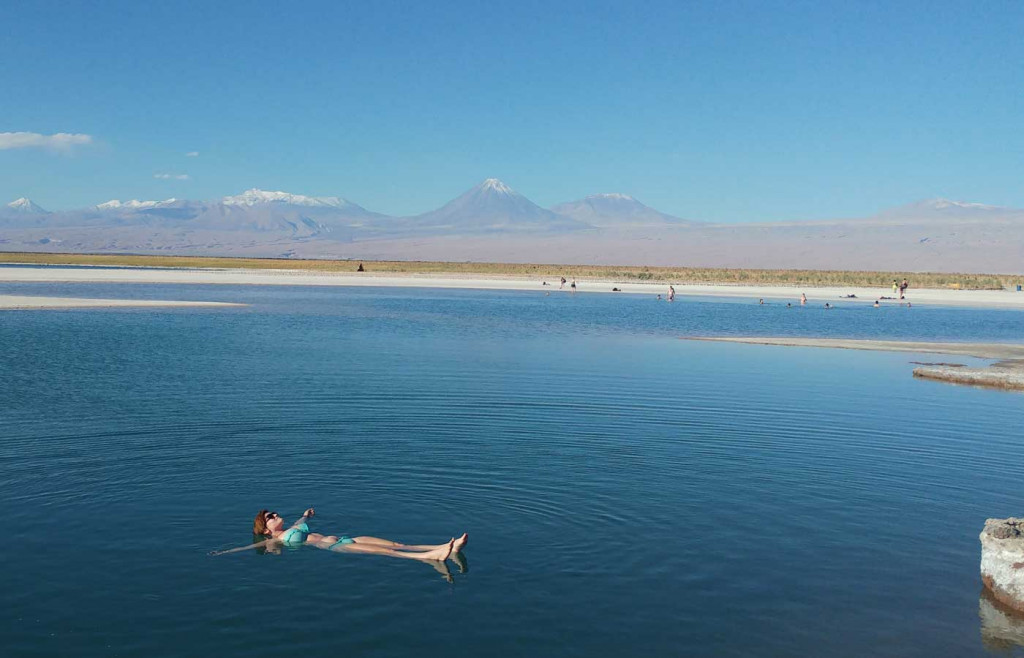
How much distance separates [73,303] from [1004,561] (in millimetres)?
58399

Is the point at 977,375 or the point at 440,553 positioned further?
the point at 977,375

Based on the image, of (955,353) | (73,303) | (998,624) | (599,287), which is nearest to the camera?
(998,624)

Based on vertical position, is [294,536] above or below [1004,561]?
below

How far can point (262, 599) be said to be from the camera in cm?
1145

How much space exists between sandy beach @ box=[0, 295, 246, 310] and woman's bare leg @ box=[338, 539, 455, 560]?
47566mm

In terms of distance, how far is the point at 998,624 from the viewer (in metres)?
11.3

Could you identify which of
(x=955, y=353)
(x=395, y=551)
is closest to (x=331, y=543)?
(x=395, y=551)

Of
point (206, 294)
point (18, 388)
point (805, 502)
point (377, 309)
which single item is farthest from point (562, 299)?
point (805, 502)

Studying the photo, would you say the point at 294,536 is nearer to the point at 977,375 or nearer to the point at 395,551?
the point at 395,551

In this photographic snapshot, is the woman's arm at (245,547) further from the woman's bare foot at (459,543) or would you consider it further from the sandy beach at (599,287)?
the sandy beach at (599,287)

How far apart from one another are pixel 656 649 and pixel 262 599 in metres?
5.02

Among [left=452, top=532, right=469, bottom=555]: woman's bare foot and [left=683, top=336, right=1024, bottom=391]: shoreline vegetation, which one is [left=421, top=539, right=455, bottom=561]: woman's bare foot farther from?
[left=683, top=336, right=1024, bottom=391]: shoreline vegetation

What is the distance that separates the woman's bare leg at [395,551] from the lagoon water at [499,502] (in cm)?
15

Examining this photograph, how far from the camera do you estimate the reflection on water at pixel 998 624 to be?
35.4ft
